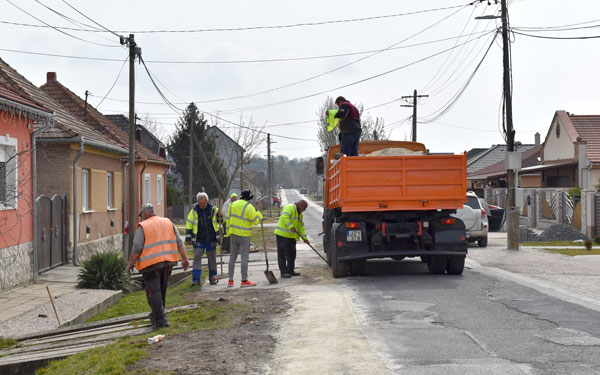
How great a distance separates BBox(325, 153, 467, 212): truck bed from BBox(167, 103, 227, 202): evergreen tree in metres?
45.0

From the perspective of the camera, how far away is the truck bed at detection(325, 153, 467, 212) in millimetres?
12641

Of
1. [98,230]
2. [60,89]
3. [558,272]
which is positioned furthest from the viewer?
[60,89]

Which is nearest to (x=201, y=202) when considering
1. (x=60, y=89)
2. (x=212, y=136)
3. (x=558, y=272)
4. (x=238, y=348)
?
(x=238, y=348)

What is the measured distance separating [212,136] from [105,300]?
4609 centimetres

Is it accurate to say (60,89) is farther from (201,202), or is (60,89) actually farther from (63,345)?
(63,345)

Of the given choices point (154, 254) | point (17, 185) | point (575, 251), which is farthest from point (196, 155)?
point (154, 254)

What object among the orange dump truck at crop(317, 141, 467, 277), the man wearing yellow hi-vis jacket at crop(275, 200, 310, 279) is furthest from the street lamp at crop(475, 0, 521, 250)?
the man wearing yellow hi-vis jacket at crop(275, 200, 310, 279)

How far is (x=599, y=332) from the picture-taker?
7777mm

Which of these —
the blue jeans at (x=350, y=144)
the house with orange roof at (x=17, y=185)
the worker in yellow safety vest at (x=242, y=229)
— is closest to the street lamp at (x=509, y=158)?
the blue jeans at (x=350, y=144)

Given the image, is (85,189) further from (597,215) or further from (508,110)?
(597,215)

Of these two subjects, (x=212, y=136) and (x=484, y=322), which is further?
(x=212, y=136)

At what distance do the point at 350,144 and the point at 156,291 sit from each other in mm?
6046

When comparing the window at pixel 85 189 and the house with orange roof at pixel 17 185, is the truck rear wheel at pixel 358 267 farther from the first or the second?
the window at pixel 85 189

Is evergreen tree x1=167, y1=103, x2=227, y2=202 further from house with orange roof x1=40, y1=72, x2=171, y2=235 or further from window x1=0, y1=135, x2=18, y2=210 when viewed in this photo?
window x1=0, y1=135, x2=18, y2=210
